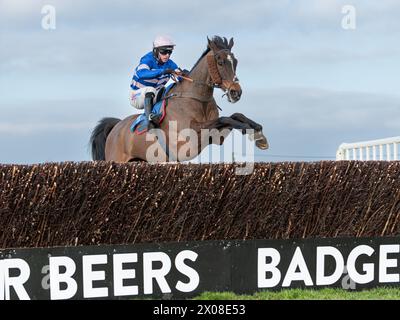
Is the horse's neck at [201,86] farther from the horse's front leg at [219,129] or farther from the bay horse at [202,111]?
the horse's front leg at [219,129]

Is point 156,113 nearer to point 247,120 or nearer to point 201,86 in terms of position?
point 201,86

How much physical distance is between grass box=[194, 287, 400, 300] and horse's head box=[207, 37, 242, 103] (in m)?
3.55

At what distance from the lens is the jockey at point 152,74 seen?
10.5m

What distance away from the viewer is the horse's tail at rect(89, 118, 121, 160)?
41.1ft

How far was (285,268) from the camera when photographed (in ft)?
23.3

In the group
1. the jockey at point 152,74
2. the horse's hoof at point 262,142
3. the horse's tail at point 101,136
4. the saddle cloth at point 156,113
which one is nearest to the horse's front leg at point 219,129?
the horse's hoof at point 262,142

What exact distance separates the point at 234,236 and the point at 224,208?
26 cm

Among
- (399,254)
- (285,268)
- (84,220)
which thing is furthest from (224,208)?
(399,254)

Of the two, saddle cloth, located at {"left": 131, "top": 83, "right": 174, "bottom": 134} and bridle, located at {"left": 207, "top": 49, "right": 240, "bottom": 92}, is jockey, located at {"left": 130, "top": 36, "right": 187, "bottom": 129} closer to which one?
saddle cloth, located at {"left": 131, "top": 83, "right": 174, "bottom": 134}

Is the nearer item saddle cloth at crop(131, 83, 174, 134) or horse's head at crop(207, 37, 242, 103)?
horse's head at crop(207, 37, 242, 103)

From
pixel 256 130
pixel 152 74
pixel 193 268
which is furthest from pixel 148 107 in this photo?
pixel 193 268

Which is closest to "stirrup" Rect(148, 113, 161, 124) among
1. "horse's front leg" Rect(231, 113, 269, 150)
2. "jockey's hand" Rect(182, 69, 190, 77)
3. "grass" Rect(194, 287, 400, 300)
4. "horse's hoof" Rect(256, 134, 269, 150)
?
"jockey's hand" Rect(182, 69, 190, 77)
